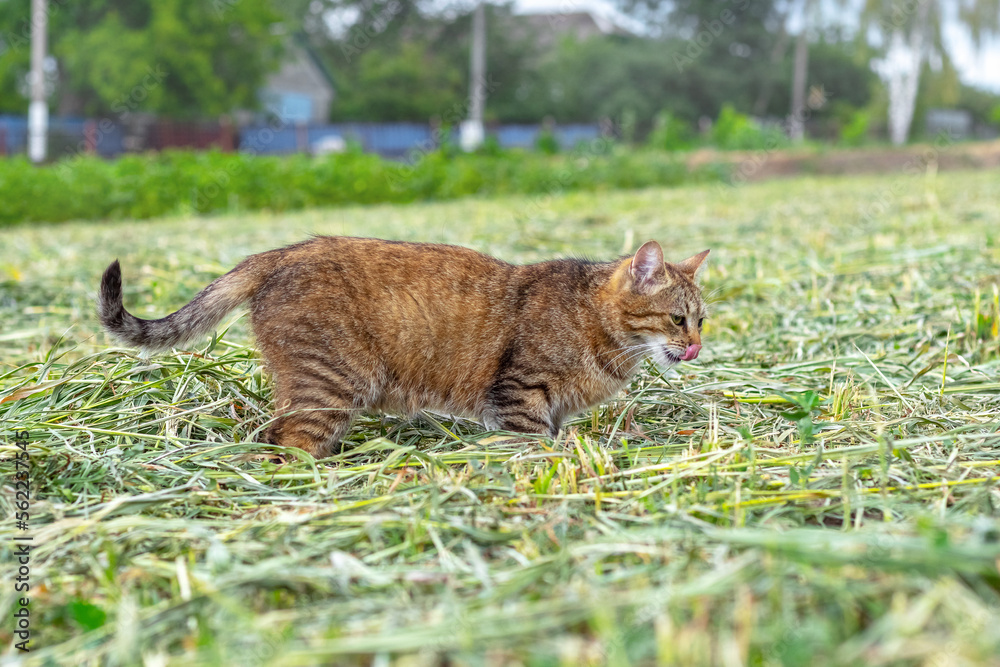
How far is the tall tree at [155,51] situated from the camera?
92.6 ft

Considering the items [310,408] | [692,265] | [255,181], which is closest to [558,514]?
Answer: [310,408]

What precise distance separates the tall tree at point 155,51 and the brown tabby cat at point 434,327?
86.8 ft

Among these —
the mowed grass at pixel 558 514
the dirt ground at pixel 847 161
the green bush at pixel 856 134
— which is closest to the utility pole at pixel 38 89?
the dirt ground at pixel 847 161

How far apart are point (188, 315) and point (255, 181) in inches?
414

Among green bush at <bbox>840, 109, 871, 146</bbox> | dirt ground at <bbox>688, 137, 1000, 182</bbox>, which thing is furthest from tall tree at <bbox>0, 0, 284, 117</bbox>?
green bush at <bbox>840, 109, 871, 146</bbox>

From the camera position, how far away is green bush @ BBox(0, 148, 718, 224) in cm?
1144

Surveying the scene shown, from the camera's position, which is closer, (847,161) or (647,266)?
(647,266)

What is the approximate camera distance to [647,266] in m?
3.29

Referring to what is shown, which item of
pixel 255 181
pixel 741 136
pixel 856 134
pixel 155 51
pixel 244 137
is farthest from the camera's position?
pixel 856 134

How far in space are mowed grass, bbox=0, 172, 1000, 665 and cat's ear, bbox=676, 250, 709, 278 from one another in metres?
0.42

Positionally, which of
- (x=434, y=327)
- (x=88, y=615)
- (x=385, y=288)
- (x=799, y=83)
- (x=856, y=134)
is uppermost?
(x=799, y=83)

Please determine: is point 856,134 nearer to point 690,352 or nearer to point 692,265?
point 692,265

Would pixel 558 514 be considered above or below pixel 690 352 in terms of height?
below

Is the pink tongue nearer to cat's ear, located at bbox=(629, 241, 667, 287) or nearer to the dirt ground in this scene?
cat's ear, located at bbox=(629, 241, 667, 287)
